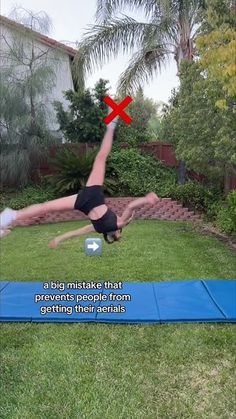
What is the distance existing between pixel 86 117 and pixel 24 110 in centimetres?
139

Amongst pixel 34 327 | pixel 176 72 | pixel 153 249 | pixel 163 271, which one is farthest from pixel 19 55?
pixel 34 327

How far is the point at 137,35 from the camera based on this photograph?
5.21 meters

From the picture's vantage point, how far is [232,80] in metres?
2.67

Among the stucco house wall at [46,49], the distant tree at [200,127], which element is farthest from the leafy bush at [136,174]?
the stucco house wall at [46,49]

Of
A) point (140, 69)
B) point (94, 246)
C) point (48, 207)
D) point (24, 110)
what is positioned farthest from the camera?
point (24, 110)

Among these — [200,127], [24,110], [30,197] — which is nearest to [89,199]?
[30,197]

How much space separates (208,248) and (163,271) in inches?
59.0

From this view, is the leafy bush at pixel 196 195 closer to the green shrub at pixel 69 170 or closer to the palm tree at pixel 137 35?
the palm tree at pixel 137 35

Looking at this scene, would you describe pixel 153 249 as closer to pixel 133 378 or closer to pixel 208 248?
pixel 208 248

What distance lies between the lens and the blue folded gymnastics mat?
3934mm

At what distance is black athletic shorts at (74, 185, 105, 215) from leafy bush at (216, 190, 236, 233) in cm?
484

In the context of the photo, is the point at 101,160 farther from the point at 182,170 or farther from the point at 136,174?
the point at 182,170

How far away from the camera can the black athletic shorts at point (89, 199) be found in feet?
7.14

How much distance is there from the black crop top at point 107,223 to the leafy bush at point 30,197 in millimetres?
2304
